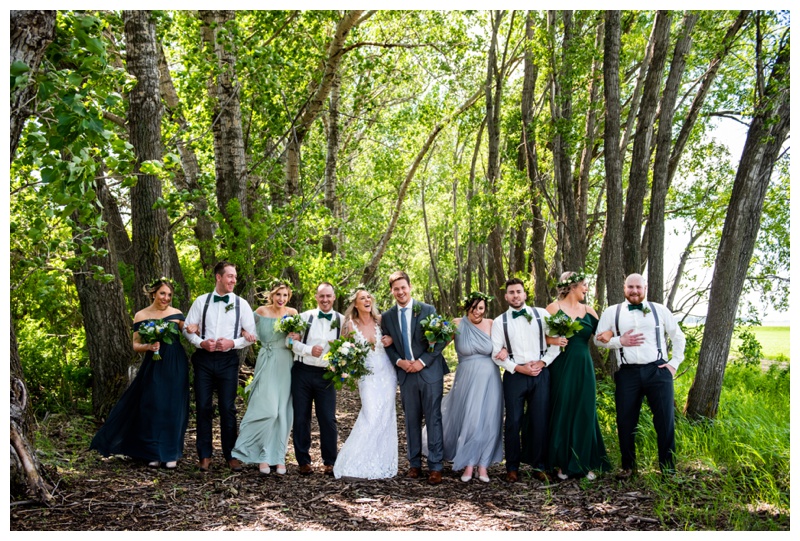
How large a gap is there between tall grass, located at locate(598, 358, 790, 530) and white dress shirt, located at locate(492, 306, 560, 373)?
151 centimetres

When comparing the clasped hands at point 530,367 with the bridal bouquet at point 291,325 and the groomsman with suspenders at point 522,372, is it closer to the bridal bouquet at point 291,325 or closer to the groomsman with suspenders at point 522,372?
the groomsman with suspenders at point 522,372

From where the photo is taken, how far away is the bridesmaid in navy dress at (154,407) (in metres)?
7.41

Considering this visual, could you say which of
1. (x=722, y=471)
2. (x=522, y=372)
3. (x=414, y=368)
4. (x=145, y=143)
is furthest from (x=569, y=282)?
(x=145, y=143)

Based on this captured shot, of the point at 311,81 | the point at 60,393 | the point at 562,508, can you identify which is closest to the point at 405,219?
the point at 311,81

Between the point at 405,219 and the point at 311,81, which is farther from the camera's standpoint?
the point at 405,219

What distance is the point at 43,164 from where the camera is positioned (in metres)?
4.53

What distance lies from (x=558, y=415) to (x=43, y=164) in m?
5.19

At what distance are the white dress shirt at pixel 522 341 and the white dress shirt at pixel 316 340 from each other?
1673 millimetres

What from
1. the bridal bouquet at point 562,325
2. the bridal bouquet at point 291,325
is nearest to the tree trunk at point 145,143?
the bridal bouquet at point 291,325

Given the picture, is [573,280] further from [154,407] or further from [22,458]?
[22,458]

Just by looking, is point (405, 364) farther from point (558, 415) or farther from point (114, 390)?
point (114, 390)

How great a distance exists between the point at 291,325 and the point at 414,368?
136 cm

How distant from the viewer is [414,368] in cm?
714

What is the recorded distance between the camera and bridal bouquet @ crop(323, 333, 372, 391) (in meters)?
7.04
